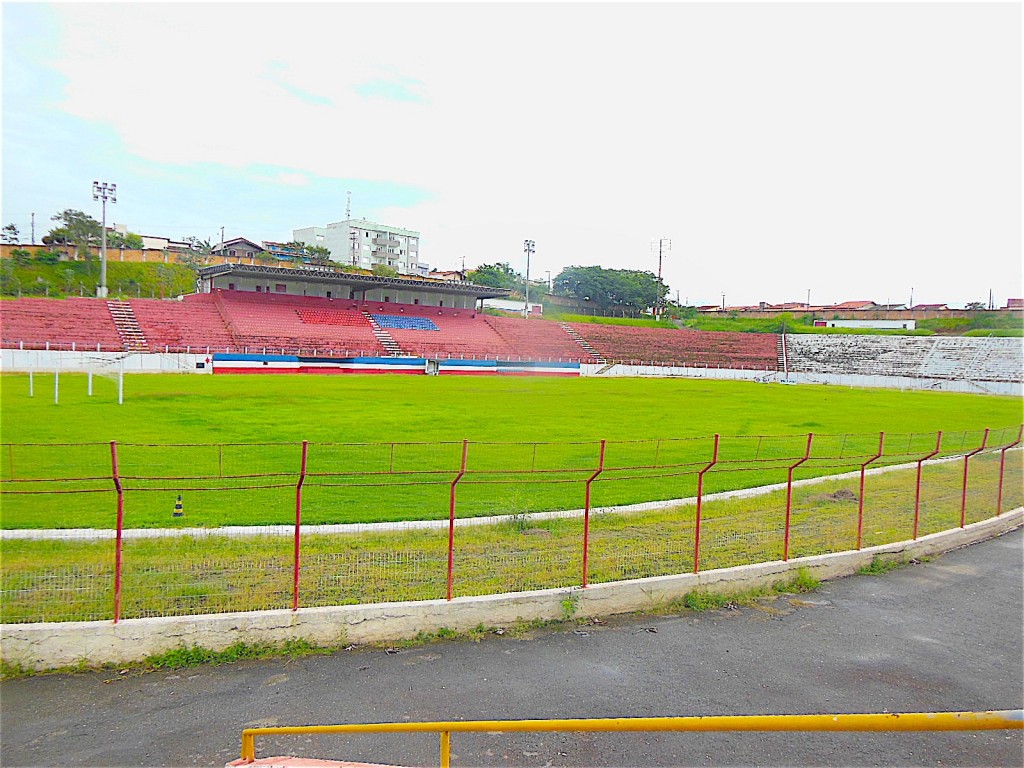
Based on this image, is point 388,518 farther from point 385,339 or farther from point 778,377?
point 778,377

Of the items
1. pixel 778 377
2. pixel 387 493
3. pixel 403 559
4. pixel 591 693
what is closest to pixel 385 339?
pixel 778 377

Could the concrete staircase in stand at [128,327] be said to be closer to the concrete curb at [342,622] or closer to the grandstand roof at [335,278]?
the grandstand roof at [335,278]

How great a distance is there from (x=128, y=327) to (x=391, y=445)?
49.9 m

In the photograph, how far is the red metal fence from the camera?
26.9ft

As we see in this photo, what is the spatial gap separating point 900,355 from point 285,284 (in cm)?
6250

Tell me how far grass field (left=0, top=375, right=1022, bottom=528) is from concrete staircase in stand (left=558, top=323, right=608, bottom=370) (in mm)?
30260

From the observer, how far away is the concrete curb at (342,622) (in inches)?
273

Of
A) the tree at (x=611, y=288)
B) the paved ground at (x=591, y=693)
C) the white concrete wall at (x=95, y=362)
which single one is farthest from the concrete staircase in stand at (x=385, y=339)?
the paved ground at (x=591, y=693)

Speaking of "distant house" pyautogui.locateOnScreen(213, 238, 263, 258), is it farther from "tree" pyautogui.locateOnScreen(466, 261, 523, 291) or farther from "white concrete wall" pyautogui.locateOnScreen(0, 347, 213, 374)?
"white concrete wall" pyautogui.locateOnScreen(0, 347, 213, 374)

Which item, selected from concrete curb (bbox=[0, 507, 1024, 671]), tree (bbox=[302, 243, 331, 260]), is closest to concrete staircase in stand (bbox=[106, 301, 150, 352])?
concrete curb (bbox=[0, 507, 1024, 671])

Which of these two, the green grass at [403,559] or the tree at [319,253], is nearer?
the green grass at [403,559]

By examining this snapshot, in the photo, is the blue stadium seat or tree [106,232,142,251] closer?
the blue stadium seat

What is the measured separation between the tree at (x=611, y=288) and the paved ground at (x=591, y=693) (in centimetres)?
10849

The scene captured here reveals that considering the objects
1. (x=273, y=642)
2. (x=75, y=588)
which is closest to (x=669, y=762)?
(x=273, y=642)
